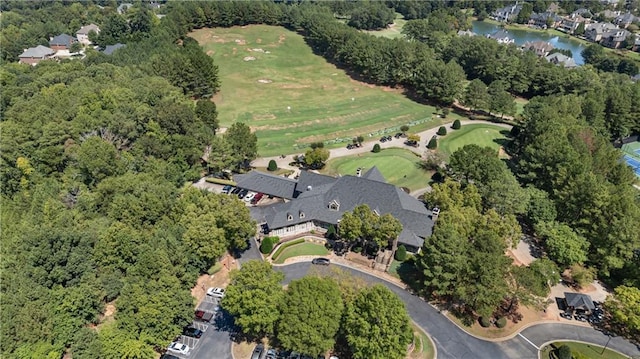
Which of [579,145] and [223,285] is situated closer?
[223,285]

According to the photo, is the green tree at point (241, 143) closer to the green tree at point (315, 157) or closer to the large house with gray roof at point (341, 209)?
the green tree at point (315, 157)

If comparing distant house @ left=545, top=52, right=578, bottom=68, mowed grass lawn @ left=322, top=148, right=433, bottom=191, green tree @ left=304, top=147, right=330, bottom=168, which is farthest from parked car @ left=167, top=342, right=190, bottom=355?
distant house @ left=545, top=52, right=578, bottom=68

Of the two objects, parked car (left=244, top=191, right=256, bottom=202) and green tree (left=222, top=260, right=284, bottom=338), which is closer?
green tree (left=222, top=260, right=284, bottom=338)

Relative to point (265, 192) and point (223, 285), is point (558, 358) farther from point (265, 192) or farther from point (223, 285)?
point (265, 192)

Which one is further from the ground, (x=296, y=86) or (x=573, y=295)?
(x=573, y=295)

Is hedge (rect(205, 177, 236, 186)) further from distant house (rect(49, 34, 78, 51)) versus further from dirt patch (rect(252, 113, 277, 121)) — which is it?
distant house (rect(49, 34, 78, 51))

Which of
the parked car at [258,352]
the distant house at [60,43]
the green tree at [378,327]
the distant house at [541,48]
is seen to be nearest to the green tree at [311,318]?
the green tree at [378,327]

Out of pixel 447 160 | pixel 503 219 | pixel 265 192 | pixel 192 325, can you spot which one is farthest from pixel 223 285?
pixel 447 160
